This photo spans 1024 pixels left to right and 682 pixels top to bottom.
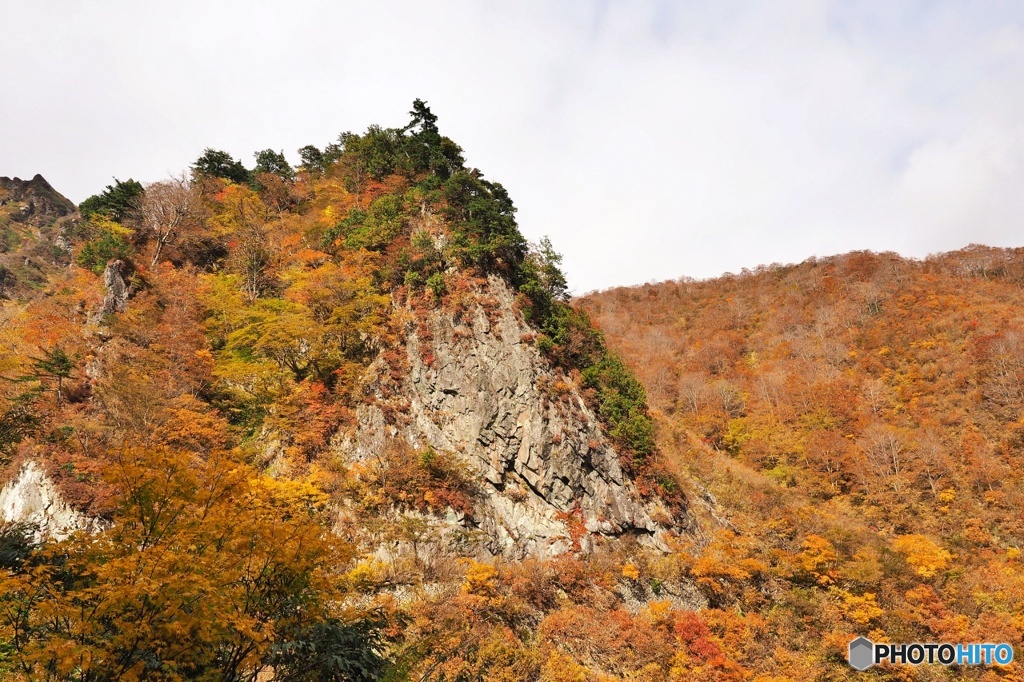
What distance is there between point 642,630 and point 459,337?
15093mm

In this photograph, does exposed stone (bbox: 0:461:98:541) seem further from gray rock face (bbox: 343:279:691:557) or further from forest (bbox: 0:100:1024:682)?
gray rock face (bbox: 343:279:691:557)

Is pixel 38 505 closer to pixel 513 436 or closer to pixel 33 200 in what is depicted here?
pixel 513 436

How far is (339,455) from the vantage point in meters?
20.3

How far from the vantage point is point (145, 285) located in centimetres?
2527

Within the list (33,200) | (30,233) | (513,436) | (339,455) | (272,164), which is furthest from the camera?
(33,200)

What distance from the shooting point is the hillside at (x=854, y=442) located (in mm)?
20859

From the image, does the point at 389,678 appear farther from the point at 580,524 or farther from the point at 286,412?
the point at 286,412

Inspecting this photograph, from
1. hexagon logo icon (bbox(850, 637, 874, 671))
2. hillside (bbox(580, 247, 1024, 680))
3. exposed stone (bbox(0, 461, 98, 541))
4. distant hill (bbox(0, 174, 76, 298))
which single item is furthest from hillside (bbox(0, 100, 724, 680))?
distant hill (bbox(0, 174, 76, 298))

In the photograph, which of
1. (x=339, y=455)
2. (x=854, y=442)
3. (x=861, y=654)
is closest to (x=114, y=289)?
(x=339, y=455)

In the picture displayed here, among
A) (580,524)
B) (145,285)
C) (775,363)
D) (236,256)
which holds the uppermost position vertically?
(236,256)

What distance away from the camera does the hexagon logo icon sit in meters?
18.8

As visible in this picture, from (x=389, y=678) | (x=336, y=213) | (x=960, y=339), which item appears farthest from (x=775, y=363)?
(x=389, y=678)

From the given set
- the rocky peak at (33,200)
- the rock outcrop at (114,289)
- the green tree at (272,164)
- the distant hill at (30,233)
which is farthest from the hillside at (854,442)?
the rocky peak at (33,200)

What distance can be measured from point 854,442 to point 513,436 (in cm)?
2806
